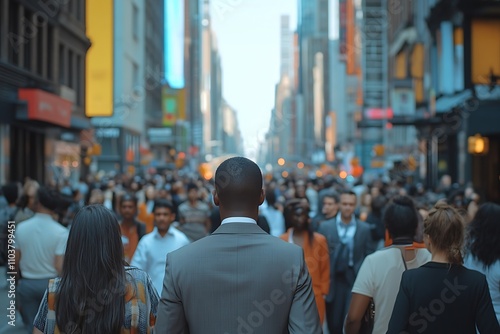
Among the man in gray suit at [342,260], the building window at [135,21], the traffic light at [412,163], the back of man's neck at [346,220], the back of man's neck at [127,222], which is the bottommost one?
the man in gray suit at [342,260]

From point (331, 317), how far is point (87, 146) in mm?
37677

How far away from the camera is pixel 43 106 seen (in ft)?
96.8

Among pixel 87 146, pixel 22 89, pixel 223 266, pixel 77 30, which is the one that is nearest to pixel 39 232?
pixel 223 266

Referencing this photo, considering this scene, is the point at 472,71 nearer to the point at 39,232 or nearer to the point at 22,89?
the point at 22,89

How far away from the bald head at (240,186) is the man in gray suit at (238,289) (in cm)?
12

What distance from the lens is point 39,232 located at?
729 centimetres

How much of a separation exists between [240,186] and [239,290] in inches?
18.3

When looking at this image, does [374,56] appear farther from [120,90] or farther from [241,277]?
[241,277]

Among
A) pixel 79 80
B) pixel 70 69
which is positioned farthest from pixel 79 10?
pixel 79 80

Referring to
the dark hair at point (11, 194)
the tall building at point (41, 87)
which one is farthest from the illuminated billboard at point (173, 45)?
the dark hair at point (11, 194)

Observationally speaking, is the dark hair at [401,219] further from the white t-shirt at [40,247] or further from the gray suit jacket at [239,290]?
the white t-shirt at [40,247]

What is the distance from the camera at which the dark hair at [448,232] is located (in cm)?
482

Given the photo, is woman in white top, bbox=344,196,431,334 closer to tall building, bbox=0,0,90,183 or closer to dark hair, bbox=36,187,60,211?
dark hair, bbox=36,187,60,211

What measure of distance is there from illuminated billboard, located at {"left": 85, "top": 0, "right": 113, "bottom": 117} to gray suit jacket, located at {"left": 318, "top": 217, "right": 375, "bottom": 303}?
47215 millimetres
